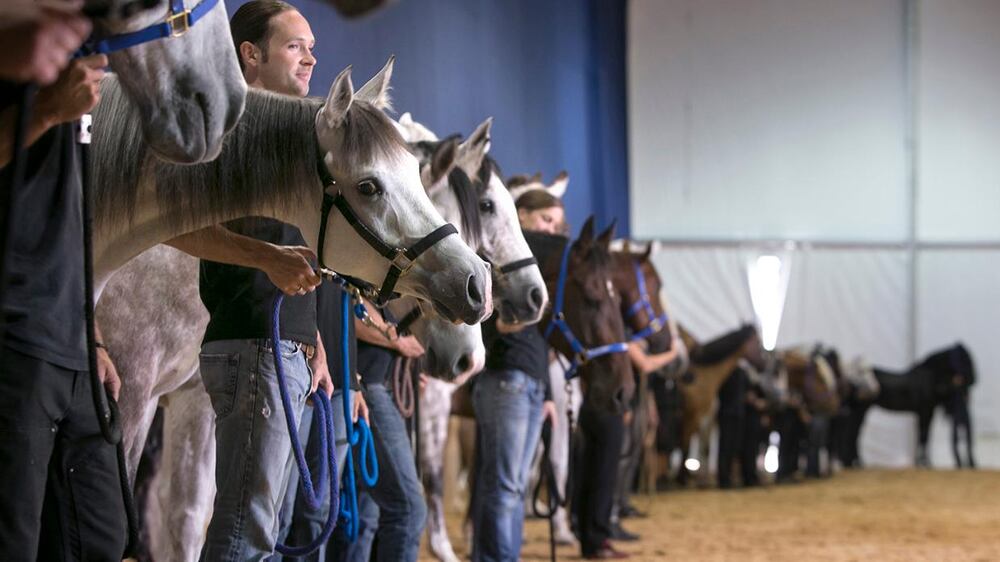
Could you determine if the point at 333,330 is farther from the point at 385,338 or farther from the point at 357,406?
the point at 385,338

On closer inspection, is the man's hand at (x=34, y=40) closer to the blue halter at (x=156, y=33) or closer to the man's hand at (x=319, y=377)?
the blue halter at (x=156, y=33)

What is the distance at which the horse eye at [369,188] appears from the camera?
2.65m

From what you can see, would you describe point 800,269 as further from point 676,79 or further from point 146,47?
point 146,47

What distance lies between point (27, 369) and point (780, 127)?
17907 millimetres

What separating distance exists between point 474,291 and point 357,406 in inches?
49.2

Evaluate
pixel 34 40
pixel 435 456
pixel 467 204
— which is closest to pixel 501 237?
pixel 467 204

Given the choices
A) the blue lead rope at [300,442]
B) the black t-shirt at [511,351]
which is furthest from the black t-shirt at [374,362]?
the blue lead rope at [300,442]

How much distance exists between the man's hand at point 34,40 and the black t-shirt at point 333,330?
208 cm

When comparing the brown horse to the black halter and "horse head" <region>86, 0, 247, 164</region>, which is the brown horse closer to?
the black halter

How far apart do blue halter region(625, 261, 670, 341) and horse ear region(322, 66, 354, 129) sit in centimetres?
505

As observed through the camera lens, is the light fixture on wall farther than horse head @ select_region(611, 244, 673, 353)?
Yes

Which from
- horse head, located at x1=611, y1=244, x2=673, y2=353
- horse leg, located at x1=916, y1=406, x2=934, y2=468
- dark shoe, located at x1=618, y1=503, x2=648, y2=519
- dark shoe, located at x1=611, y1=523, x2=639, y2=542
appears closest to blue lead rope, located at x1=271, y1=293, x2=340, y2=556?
horse head, located at x1=611, y1=244, x2=673, y2=353

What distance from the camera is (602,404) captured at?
5.75m

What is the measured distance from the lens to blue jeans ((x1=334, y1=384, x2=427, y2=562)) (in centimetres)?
402
